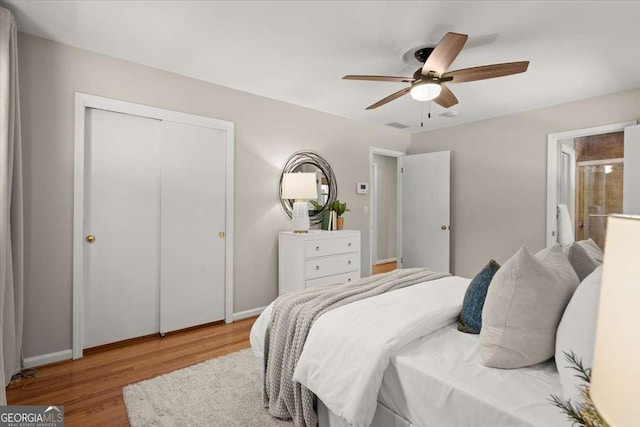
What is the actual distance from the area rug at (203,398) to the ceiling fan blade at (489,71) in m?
2.48

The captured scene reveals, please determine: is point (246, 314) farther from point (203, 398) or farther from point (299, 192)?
point (203, 398)

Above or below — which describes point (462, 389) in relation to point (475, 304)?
below

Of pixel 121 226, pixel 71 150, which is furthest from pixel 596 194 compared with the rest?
pixel 71 150

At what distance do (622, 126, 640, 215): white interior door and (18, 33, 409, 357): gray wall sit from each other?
3.04 m

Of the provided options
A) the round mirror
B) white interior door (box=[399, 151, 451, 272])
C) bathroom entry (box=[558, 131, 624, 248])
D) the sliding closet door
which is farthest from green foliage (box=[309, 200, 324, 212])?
bathroom entry (box=[558, 131, 624, 248])

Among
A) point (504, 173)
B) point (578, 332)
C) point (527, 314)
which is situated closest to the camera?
point (578, 332)

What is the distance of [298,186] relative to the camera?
12.0 ft

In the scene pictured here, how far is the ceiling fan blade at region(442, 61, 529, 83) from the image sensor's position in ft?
6.99

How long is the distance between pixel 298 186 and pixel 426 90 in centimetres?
165

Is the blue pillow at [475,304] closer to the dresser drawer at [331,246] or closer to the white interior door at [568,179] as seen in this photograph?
the dresser drawer at [331,246]

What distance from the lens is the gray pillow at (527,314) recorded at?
121cm

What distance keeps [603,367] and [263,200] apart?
3513 mm

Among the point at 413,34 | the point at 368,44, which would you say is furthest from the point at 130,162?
the point at 413,34

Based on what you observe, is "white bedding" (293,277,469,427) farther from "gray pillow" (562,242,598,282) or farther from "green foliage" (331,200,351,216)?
"green foliage" (331,200,351,216)
